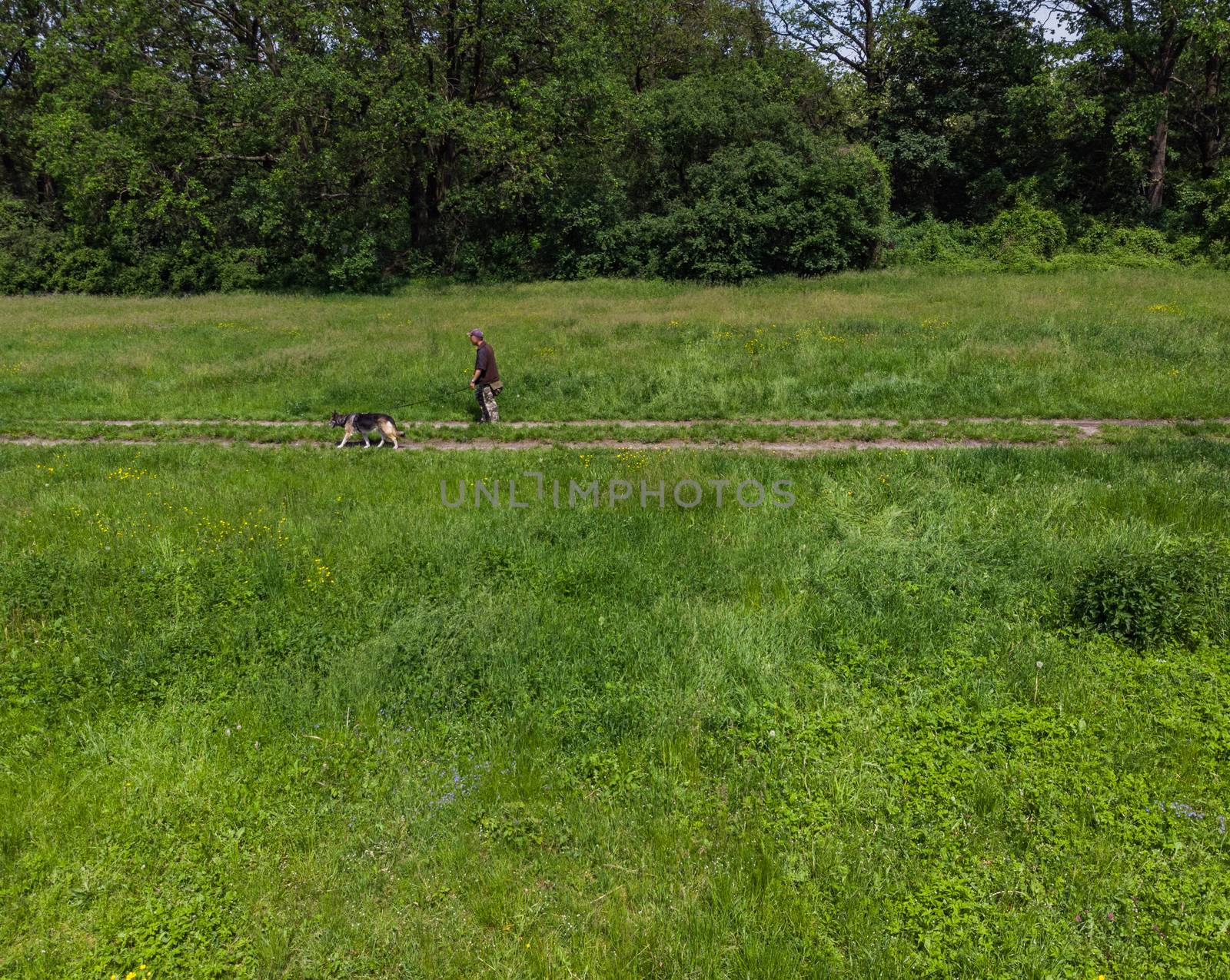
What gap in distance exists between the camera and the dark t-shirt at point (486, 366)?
1273 centimetres

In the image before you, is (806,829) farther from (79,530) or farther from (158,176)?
(158,176)

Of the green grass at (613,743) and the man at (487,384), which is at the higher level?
the man at (487,384)

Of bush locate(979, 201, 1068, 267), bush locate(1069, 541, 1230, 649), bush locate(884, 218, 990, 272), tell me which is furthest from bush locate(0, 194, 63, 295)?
bush locate(979, 201, 1068, 267)

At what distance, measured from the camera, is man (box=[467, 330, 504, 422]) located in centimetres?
1275

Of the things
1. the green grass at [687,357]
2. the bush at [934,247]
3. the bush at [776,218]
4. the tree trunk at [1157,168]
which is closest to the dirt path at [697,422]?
the green grass at [687,357]

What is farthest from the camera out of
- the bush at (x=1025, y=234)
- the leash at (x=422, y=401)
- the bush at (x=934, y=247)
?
the bush at (x=934, y=247)

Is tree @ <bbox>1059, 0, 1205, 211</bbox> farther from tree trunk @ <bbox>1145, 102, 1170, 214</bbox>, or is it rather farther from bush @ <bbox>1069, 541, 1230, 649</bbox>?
bush @ <bbox>1069, 541, 1230, 649</bbox>

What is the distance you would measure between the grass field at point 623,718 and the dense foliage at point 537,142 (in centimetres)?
2231

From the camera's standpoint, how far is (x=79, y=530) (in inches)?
325

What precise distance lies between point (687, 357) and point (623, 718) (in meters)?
11.5

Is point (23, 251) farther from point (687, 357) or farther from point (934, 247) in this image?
point (934, 247)

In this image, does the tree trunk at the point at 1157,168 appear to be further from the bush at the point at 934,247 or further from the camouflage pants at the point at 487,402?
the camouflage pants at the point at 487,402

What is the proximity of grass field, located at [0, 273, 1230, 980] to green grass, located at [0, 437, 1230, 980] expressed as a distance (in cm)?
3

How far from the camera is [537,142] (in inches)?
1161
